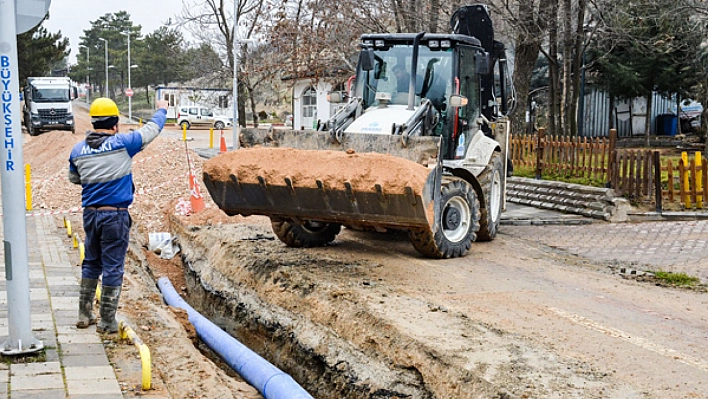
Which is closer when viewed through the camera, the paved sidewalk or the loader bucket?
the paved sidewalk

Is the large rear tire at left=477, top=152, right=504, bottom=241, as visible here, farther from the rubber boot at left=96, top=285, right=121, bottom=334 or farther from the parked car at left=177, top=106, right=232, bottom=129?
the parked car at left=177, top=106, right=232, bottom=129

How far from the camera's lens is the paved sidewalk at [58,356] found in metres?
5.39

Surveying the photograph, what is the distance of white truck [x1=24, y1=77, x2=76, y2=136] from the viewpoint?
134ft

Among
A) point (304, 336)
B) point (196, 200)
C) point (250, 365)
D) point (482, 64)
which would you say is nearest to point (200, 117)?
point (196, 200)

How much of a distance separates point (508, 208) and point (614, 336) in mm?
10951

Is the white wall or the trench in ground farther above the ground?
the white wall

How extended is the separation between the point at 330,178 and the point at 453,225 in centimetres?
255

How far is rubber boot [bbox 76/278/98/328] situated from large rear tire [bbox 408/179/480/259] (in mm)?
4554

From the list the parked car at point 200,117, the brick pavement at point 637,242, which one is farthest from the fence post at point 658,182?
the parked car at point 200,117

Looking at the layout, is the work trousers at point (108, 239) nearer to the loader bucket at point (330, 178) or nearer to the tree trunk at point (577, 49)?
the loader bucket at point (330, 178)

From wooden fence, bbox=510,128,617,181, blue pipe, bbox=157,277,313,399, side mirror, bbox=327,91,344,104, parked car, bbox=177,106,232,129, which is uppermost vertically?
parked car, bbox=177,106,232,129

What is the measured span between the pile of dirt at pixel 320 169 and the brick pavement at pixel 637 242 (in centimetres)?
449

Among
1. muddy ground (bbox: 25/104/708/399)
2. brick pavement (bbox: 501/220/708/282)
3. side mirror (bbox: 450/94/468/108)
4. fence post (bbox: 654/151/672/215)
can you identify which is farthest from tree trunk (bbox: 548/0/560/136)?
side mirror (bbox: 450/94/468/108)

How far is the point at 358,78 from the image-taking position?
39.0 feet
